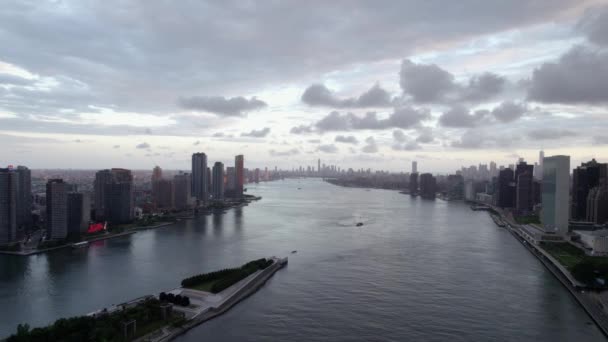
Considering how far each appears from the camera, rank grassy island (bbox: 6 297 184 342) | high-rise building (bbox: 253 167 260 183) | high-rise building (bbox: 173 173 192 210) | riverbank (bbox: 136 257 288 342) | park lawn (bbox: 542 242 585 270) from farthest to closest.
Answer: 1. high-rise building (bbox: 253 167 260 183)
2. high-rise building (bbox: 173 173 192 210)
3. park lawn (bbox: 542 242 585 270)
4. riverbank (bbox: 136 257 288 342)
5. grassy island (bbox: 6 297 184 342)

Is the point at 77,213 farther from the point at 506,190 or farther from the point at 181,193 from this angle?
the point at 506,190

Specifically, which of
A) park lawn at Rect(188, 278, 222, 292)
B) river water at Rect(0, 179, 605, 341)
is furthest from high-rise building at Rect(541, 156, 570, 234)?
park lawn at Rect(188, 278, 222, 292)

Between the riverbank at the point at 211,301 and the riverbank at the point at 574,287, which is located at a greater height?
the riverbank at the point at 574,287

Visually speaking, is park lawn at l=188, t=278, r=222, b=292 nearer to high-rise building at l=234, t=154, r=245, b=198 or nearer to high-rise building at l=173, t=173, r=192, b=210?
high-rise building at l=173, t=173, r=192, b=210

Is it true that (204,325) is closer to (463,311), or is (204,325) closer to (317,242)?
(463,311)

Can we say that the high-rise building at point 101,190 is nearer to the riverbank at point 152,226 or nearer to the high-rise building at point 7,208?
the riverbank at point 152,226

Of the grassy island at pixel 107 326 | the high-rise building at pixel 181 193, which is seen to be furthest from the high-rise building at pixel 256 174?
the grassy island at pixel 107 326
